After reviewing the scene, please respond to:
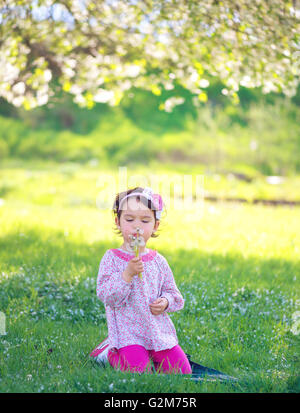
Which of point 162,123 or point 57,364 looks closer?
point 57,364

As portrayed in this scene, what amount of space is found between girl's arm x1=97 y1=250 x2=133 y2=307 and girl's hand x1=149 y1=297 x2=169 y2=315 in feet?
0.76

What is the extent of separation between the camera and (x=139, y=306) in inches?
165

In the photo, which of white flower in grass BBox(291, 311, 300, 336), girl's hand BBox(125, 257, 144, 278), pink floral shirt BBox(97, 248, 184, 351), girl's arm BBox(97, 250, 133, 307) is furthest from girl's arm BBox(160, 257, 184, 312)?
white flower in grass BBox(291, 311, 300, 336)

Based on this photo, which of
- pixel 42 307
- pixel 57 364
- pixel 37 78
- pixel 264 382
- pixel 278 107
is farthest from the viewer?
pixel 278 107

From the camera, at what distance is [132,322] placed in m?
4.23

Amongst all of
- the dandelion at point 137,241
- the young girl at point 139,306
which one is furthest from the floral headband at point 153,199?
the dandelion at point 137,241

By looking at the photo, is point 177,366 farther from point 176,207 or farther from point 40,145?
point 40,145

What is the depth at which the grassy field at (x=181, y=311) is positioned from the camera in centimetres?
414

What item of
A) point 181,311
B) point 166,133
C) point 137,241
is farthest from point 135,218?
point 166,133

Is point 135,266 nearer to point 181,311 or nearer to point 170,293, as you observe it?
point 170,293

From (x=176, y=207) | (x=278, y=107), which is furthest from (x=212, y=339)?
(x=278, y=107)

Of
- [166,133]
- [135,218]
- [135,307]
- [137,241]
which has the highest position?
[166,133]

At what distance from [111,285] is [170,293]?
56cm

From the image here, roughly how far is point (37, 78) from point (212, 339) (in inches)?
207
